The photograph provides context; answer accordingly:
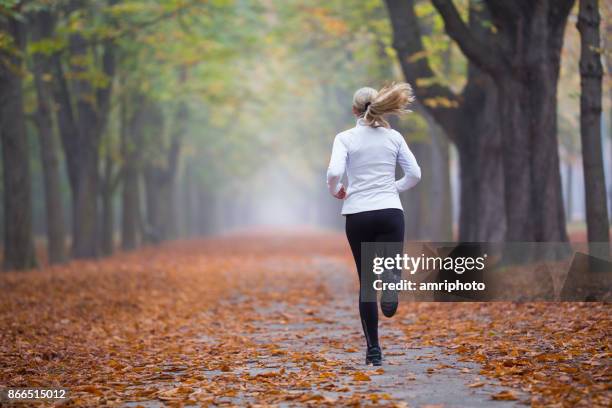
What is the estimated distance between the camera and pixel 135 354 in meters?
8.78

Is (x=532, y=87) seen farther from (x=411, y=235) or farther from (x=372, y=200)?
(x=411, y=235)

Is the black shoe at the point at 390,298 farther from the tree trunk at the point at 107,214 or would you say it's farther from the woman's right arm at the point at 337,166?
the tree trunk at the point at 107,214

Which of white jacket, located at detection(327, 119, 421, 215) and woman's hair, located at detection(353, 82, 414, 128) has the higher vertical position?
woman's hair, located at detection(353, 82, 414, 128)

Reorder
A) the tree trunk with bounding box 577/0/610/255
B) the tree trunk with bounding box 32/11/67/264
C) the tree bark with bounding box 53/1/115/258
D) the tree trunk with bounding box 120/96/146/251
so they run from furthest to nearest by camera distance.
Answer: the tree trunk with bounding box 120/96/146/251
the tree bark with bounding box 53/1/115/258
the tree trunk with bounding box 32/11/67/264
the tree trunk with bounding box 577/0/610/255

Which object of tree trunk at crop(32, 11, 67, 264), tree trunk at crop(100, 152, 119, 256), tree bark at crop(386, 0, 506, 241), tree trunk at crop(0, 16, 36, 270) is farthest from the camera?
tree trunk at crop(100, 152, 119, 256)

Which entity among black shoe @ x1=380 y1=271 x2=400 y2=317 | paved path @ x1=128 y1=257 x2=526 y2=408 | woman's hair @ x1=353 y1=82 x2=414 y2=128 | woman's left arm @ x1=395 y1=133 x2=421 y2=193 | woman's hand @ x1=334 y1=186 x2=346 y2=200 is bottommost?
paved path @ x1=128 y1=257 x2=526 y2=408

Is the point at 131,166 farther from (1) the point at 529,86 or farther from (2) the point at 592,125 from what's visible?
(2) the point at 592,125

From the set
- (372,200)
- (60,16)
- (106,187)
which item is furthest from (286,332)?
(106,187)

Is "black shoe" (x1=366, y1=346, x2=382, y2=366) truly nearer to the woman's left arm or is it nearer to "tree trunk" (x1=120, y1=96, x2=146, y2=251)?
the woman's left arm

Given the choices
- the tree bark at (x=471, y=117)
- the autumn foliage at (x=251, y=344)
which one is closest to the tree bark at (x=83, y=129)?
the autumn foliage at (x=251, y=344)

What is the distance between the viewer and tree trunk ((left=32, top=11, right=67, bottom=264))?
20.4 m

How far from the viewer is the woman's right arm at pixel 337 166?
7.06 m

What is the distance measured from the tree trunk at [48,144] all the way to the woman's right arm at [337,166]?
14.0m

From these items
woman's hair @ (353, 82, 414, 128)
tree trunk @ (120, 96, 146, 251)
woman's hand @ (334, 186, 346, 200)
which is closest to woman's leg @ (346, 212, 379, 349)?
woman's hand @ (334, 186, 346, 200)
